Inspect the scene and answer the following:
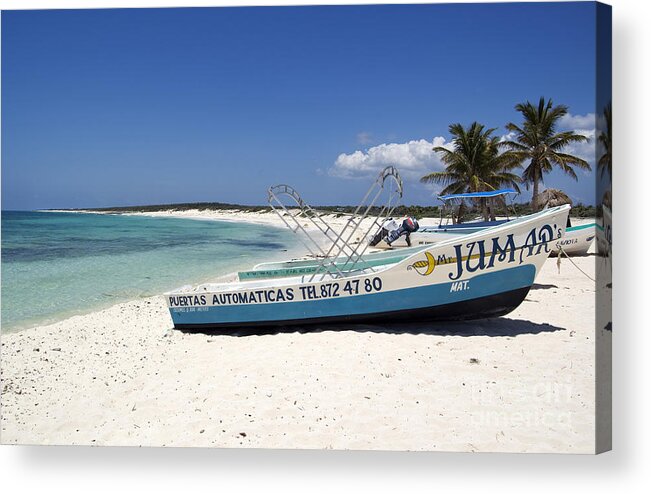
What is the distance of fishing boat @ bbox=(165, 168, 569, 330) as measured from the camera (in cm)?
468

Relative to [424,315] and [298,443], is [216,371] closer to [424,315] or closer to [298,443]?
[298,443]

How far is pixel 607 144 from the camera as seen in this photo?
11.4ft

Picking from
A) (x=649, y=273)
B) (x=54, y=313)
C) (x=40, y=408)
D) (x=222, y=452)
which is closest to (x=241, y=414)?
(x=222, y=452)

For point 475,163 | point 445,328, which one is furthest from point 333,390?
point 475,163

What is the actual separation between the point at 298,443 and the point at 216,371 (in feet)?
4.27

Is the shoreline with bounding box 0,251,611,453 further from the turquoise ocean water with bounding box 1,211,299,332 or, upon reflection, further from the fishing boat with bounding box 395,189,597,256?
the fishing boat with bounding box 395,189,597,256

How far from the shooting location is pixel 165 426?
367cm

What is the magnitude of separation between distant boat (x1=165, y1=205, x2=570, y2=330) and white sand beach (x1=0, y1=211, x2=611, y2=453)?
252mm

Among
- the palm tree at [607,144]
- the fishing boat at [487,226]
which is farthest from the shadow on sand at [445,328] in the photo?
the fishing boat at [487,226]

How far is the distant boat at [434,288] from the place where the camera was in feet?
15.3

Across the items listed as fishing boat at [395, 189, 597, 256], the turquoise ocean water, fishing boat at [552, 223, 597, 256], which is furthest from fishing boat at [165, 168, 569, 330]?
fishing boat at [552, 223, 597, 256]

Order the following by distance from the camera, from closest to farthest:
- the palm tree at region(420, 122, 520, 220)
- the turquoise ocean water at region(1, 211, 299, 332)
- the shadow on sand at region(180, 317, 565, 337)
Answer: the shadow on sand at region(180, 317, 565, 337), the turquoise ocean water at region(1, 211, 299, 332), the palm tree at region(420, 122, 520, 220)

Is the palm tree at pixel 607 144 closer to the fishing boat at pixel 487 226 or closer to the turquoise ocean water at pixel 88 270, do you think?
the fishing boat at pixel 487 226

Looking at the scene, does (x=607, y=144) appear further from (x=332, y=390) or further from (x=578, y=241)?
(x=578, y=241)
